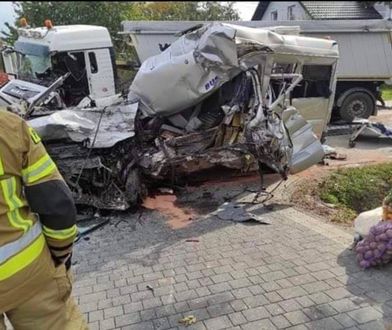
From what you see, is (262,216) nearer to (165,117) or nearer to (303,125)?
(303,125)

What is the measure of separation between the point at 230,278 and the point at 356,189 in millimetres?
3455

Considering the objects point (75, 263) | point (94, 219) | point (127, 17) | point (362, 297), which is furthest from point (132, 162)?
point (127, 17)

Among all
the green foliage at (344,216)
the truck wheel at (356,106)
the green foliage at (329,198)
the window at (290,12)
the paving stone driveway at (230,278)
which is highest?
the window at (290,12)

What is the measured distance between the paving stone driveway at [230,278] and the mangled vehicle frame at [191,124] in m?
0.85

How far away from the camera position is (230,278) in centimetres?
393

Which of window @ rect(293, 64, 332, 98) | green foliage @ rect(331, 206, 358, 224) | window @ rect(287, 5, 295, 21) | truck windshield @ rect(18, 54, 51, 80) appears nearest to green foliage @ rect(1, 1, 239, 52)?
window @ rect(287, 5, 295, 21)

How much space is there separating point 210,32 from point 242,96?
3.06 feet

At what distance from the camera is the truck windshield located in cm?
989

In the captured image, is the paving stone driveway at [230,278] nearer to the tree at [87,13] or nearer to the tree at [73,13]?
the tree at [87,13]

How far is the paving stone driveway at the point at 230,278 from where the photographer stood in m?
3.31

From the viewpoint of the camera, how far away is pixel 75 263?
176 inches

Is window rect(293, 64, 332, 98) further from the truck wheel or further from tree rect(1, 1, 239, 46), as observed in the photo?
tree rect(1, 1, 239, 46)

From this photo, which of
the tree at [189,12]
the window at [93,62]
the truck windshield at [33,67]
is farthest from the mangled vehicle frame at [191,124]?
the tree at [189,12]

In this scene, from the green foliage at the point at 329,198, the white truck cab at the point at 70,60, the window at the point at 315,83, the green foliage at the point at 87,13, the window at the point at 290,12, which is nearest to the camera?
the green foliage at the point at 329,198
